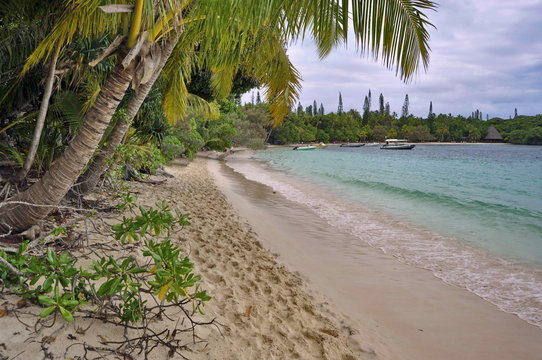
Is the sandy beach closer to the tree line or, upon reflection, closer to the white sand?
Answer: the white sand

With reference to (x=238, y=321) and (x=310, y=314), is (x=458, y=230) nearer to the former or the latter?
(x=310, y=314)

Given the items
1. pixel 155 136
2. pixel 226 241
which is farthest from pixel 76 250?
pixel 155 136

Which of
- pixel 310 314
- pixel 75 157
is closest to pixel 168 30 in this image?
pixel 75 157

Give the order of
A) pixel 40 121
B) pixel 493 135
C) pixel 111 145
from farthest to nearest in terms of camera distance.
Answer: pixel 493 135, pixel 111 145, pixel 40 121

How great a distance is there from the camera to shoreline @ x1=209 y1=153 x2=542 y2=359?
332 cm

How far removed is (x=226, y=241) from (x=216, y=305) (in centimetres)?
236

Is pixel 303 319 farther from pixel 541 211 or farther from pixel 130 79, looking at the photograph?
pixel 541 211

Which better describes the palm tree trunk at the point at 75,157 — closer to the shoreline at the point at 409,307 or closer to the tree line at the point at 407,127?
the shoreline at the point at 409,307

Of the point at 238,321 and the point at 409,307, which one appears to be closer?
the point at 238,321

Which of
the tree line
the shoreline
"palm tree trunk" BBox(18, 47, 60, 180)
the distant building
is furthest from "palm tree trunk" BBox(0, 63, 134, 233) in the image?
the distant building

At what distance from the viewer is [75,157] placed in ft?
11.4

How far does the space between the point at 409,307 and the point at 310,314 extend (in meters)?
1.27

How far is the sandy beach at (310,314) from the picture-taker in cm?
211

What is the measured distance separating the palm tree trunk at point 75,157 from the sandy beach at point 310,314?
61 centimetres
